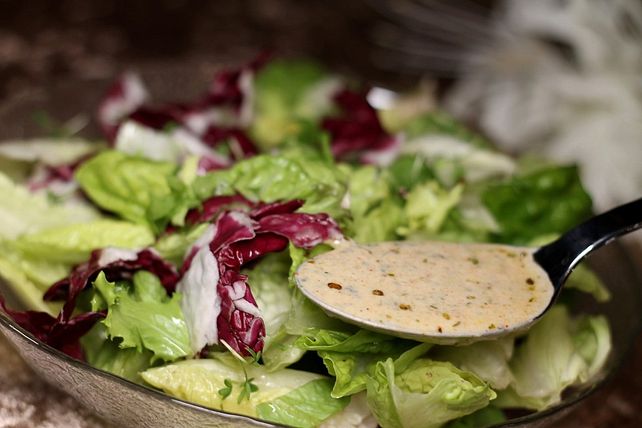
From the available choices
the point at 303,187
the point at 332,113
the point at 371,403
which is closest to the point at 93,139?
the point at 332,113

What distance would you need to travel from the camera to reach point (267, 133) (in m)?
1.97

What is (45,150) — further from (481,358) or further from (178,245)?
(481,358)

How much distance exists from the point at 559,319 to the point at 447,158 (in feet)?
1.62

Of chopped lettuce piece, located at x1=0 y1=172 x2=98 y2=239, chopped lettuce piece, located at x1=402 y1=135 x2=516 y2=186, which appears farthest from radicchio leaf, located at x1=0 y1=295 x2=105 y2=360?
chopped lettuce piece, located at x1=402 y1=135 x2=516 y2=186

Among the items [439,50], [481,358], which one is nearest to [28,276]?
[481,358]

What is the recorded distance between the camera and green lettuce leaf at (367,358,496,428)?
112cm

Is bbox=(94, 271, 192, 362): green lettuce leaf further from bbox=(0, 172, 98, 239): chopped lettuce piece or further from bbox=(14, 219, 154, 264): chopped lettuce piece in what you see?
bbox=(0, 172, 98, 239): chopped lettuce piece

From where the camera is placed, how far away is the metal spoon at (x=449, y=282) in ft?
3.79

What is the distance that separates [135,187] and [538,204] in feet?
2.60

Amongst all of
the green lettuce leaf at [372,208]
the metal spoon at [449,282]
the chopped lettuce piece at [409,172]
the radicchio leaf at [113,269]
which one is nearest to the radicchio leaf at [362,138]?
the chopped lettuce piece at [409,172]

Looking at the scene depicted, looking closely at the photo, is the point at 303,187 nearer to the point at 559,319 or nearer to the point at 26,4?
the point at 559,319

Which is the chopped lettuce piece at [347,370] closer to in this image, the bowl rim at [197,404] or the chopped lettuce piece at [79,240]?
the bowl rim at [197,404]

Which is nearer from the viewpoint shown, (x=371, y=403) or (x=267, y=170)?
(x=371, y=403)

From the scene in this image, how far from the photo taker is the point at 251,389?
117 centimetres
